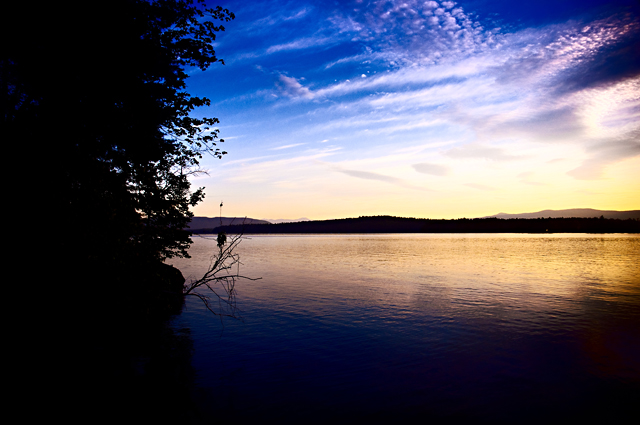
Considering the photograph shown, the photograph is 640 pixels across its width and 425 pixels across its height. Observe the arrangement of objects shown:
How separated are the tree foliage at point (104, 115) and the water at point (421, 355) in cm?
463

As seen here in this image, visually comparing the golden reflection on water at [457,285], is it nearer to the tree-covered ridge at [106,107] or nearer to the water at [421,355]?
the water at [421,355]

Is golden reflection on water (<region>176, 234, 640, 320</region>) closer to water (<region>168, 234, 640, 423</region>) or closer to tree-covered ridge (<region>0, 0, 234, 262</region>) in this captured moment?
water (<region>168, 234, 640, 423</region>)

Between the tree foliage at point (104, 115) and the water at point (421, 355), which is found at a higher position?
the tree foliage at point (104, 115)

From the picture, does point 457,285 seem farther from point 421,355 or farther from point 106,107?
point 106,107

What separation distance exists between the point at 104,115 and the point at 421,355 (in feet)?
45.5

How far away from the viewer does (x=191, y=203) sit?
1515cm

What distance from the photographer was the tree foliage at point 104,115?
9.32m

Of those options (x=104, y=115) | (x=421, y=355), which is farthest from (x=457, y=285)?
(x=104, y=115)

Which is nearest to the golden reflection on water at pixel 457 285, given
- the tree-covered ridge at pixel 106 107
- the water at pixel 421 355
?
the water at pixel 421 355

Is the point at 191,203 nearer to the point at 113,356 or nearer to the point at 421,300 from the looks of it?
the point at 113,356

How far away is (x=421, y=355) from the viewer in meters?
10.4

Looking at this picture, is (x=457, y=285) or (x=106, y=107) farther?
(x=457, y=285)

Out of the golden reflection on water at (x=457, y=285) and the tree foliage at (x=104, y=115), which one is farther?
the golden reflection on water at (x=457, y=285)

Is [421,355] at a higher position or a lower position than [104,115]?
lower
